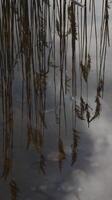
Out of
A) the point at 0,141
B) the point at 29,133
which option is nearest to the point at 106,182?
the point at 0,141

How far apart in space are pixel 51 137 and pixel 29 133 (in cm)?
219

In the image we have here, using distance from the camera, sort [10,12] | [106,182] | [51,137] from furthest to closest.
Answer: [51,137] → [106,182] → [10,12]

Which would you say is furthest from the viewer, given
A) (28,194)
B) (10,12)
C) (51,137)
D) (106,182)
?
Result: (51,137)

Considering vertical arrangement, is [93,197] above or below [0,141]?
below

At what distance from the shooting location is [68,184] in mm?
2547

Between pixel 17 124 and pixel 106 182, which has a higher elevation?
pixel 17 124

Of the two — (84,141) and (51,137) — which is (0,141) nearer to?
(51,137)

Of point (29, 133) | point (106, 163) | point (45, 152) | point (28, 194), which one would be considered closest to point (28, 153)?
point (45, 152)

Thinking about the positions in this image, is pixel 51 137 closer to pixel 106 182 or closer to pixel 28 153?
pixel 28 153

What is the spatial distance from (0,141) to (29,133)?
2.11 metres

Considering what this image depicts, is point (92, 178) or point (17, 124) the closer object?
point (92, 178)

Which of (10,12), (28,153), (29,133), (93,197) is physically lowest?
(93,197)

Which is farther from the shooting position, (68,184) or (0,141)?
(0,141)

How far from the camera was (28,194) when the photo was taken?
97.0 inches
